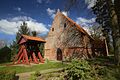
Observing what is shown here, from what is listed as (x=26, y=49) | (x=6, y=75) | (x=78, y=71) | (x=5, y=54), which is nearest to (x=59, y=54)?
(x=26, y=49)

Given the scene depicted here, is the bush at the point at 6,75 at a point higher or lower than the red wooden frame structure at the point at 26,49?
lower

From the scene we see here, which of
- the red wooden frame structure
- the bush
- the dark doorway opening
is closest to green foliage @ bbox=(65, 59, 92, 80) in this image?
the bush

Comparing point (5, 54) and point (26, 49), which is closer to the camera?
point (26, 49)

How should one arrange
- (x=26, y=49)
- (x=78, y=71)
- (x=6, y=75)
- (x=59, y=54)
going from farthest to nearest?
1. (x=59, y=54)
2. (x=26, y=49)
3. (x=6, y=75)
4. (x=78, y=71)

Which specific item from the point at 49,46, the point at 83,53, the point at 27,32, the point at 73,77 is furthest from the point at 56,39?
the point at 73,77

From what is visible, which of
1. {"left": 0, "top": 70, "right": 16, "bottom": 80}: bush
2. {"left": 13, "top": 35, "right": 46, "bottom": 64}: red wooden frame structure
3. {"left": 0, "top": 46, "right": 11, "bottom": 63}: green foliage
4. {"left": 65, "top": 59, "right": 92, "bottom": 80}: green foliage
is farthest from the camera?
{"left": 0, "top": 46, "right": 11, "bottom": 63}: green foliage

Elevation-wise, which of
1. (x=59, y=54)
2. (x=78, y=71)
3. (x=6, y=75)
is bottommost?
(x=6, y=75)

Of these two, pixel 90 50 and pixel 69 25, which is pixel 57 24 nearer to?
pixel 69 25

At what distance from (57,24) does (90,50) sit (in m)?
9.06

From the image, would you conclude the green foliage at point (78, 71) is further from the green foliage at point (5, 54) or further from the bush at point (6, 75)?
→ the green foliage at point (5, 54)

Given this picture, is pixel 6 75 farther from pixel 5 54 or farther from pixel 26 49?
pixel 5 54

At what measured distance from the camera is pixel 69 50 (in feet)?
79.1

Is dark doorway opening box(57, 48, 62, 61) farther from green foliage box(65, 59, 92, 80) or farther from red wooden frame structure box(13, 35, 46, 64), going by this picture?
green foliage box(65, 59, 92, 80)

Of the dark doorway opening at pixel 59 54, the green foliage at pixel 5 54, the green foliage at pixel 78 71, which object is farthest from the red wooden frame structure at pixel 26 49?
the green foliage at pixel 78 71
